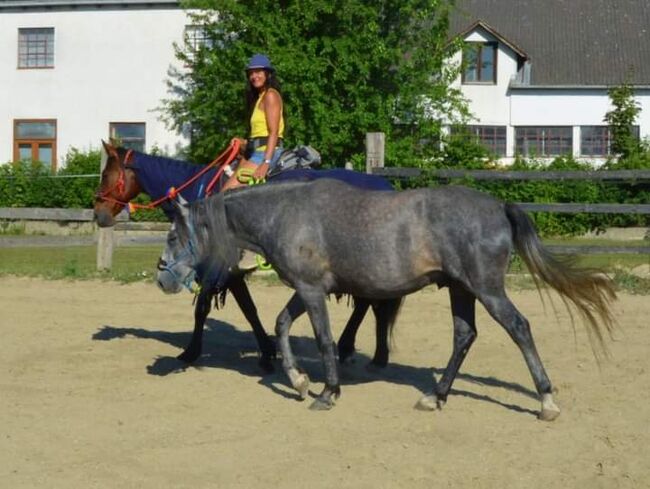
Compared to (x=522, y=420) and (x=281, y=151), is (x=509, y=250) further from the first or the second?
(x=281, y=151)

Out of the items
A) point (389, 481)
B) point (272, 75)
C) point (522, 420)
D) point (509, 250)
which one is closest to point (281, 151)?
point (272, 75)

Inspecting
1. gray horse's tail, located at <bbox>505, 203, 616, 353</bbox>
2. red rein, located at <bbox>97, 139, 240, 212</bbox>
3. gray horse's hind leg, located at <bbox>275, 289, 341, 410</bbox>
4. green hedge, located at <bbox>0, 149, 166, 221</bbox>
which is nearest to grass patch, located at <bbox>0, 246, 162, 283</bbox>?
red rein, located at <bbox>97, 139, 240, 212</bbox>

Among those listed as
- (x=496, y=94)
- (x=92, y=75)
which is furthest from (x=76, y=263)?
(x=496, y=94)

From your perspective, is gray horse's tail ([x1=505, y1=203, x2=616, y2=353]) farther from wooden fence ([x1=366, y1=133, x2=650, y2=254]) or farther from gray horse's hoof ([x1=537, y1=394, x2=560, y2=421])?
wooden fence ([x1=366, y1=133, x2=650, y2=254])

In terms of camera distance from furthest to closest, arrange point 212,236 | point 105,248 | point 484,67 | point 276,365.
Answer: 1. point 484,67
2. point 105,248
3. point 276,365
4. point 212,236

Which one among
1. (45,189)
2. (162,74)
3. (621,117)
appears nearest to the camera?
(45,189)

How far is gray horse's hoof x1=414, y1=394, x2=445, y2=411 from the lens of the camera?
24.1ft

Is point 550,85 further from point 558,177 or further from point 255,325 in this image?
point 255,325

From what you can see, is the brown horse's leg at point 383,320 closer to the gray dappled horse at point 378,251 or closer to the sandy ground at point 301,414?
the sandy ground at point 301,414

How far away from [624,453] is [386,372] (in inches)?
115

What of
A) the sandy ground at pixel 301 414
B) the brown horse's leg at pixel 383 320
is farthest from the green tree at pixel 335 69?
the brown horse's leg at pixel 383 320

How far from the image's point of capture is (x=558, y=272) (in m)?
7.32

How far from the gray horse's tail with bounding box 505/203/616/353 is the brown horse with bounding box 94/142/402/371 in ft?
5.55

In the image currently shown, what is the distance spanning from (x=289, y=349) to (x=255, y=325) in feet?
4.47
